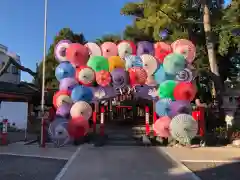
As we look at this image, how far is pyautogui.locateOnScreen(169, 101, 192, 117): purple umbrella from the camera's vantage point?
15.2 m

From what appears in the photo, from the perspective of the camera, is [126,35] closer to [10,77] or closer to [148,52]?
[148,52]

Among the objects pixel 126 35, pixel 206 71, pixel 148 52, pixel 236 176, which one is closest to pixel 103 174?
pixel 236 176

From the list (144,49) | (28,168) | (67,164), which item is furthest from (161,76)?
(28,168)

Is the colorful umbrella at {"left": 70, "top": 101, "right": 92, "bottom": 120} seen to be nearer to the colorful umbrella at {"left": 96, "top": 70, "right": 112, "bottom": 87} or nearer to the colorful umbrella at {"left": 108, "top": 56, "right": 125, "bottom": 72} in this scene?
the colorful umbrella at {"left": 96, "top": 70, "right": 112, "bottom": 87}

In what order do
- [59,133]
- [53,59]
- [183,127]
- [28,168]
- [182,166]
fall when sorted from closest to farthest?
[28,168] → [182,166] → [183,127] → [59,133] → [53,59]

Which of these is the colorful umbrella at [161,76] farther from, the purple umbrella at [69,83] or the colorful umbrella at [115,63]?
the purple umbrella at [69,83]

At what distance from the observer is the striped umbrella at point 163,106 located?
605 inches

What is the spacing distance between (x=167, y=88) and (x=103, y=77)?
2736 millimetres

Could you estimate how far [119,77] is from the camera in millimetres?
15500

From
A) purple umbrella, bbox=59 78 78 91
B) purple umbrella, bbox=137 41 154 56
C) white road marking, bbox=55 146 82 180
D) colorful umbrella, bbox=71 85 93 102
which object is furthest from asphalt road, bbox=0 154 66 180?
purple umbrella, bbox=137 41 154 56

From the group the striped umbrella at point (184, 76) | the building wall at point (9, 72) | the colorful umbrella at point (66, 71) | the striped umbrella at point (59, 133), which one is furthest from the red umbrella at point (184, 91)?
the building wall at point (9, 72)

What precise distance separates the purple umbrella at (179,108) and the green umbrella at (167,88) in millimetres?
432

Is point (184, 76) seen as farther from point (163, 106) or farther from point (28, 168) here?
point (28, 168)

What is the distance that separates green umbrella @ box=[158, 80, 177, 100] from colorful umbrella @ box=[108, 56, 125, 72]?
1.92m
